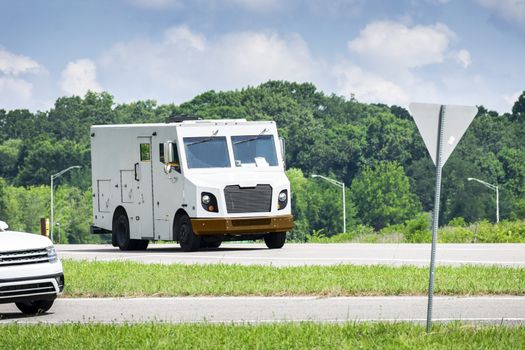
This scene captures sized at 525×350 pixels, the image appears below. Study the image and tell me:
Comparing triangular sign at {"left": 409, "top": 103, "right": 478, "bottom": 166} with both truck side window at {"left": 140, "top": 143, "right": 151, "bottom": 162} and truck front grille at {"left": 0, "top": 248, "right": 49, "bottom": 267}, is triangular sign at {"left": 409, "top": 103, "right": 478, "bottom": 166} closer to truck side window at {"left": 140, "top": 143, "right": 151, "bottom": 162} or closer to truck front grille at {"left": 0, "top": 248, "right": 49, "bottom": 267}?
truck front grille at {"left": 0, "top": 248, "right": 49, "bottom": 267}

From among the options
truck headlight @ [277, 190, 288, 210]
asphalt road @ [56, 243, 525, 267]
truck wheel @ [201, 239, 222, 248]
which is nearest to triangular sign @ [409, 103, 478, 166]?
asphalt road @ [56, 243, 525, 267]

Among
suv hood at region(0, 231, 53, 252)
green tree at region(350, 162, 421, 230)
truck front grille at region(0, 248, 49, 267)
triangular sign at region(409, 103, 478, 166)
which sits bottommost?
green tree at region(350, 162, 421, 230)

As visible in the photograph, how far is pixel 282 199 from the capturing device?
3136 centimetres

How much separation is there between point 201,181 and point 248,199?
1119 millimetres

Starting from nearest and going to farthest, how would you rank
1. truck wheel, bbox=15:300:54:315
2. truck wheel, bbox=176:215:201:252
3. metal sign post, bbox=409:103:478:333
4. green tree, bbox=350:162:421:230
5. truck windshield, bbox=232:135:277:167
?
metal sign post, bbox=409:103:478:333
truck wheel, bbox=15:300:54:315
truck wheel, bbox=176:215:201:252
truck windshield, bbox=232:135:277:167
green tree, bbox=350:162:421:230

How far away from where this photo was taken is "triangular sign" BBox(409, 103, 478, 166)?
1425 centimetres

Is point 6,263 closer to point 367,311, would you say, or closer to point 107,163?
point 367,311

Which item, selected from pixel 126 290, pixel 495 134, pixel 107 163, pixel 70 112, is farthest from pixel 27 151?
pixel 126 290

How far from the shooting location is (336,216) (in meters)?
147

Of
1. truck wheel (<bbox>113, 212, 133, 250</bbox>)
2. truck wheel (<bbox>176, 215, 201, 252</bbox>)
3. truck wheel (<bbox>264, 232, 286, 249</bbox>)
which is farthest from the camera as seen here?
truck wheel (<bbox>113, 212, 133, 250</bbox>)

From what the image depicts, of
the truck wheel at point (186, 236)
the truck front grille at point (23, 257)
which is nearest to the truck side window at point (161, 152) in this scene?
the truck wheel at point (186, 236)

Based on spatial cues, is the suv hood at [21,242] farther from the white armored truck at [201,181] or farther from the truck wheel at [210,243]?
the truck wheel at [210,243]

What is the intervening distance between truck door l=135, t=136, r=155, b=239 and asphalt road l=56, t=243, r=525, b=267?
23.3 inches

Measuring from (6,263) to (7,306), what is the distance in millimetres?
2256
